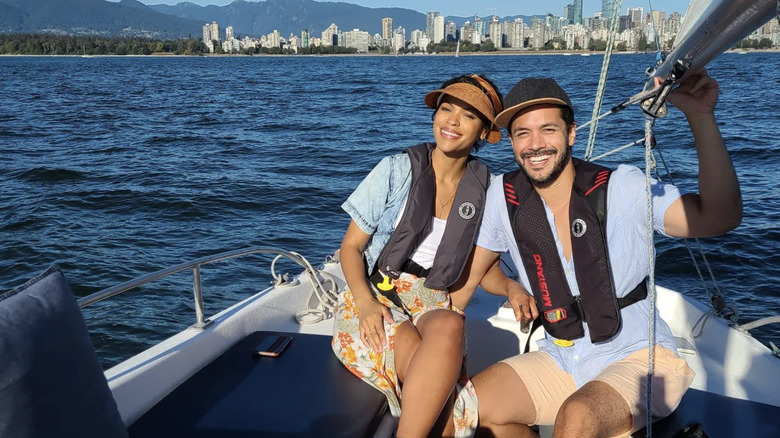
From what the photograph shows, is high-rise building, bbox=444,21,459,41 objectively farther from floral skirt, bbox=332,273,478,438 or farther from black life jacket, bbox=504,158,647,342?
black life jacket, bbox=504,158,647,342

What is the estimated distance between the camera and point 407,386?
2.48 m

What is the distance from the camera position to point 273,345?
3.12m

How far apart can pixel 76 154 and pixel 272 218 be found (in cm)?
708

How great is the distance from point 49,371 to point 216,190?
1005cm

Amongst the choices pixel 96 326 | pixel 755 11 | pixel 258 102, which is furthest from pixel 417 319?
pixel 258 102

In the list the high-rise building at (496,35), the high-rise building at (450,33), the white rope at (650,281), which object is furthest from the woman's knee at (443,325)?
the high-rise building at (450,33)

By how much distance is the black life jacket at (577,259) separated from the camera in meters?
2.53

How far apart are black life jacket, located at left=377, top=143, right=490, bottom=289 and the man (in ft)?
0.60

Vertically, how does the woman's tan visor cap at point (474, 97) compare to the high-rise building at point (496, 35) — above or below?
below

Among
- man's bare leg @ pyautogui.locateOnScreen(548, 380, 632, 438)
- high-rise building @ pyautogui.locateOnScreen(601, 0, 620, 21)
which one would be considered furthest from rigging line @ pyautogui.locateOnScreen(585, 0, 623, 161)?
man's bare leg @ pyautogui.locateOnScreen(548, 380, 632, 438)

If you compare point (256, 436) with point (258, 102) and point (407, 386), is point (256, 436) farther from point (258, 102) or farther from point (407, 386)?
point (258, 102)

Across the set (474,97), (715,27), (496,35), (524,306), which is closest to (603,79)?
(474,97)

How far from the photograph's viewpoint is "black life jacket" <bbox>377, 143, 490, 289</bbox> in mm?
2918

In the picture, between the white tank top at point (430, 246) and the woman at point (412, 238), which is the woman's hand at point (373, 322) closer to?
the woman at point (412, 238)
